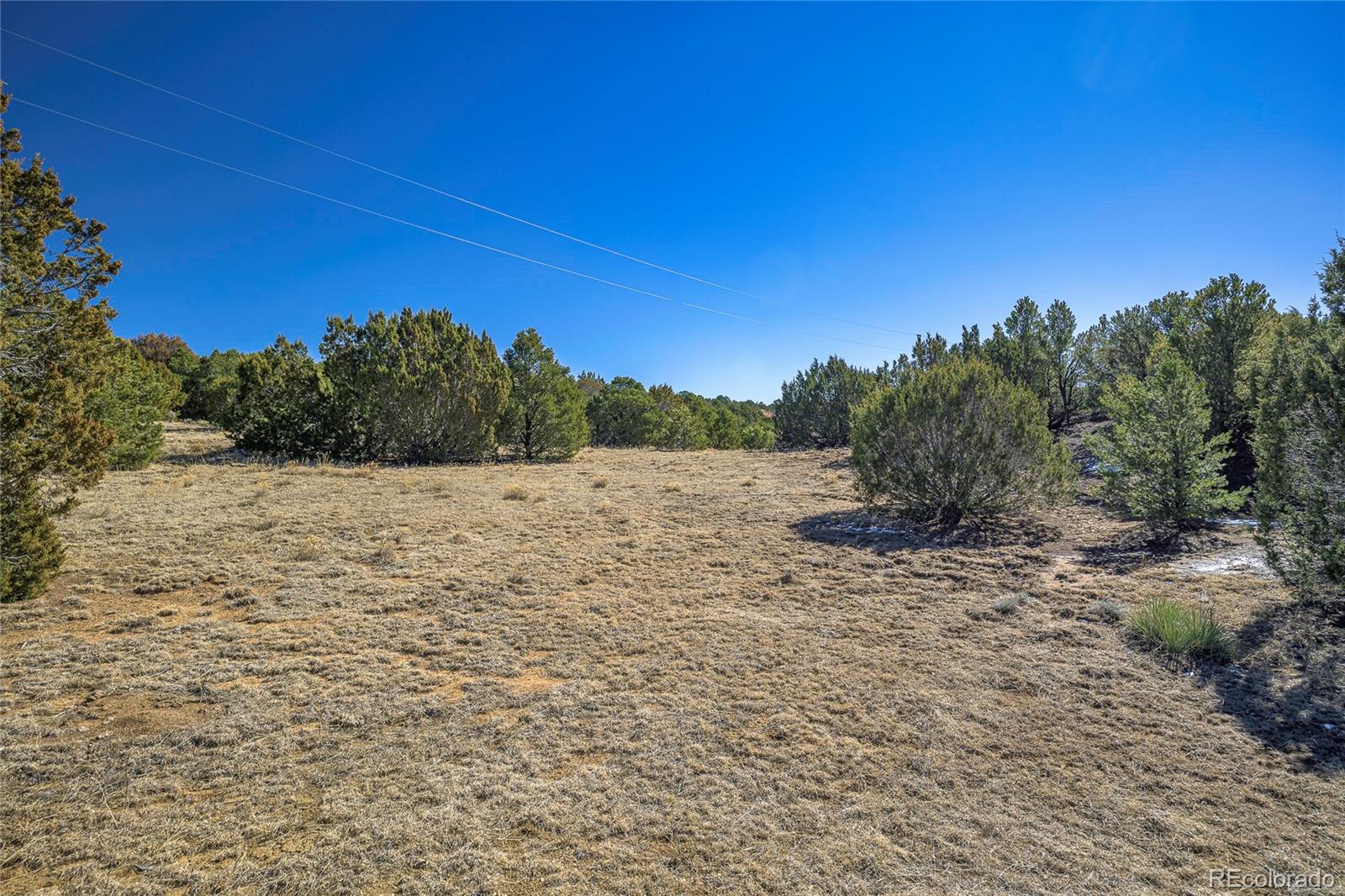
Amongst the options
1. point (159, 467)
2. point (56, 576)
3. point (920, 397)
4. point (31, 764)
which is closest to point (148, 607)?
point (56, 576)

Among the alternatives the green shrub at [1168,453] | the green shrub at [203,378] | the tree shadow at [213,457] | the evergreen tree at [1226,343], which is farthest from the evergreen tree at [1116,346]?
Answer: the green shrub at [203,378]

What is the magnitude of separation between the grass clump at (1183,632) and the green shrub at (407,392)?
68.8 ft

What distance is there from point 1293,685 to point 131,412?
25523mm

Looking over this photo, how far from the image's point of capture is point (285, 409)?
2102cm

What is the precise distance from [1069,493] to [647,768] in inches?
411

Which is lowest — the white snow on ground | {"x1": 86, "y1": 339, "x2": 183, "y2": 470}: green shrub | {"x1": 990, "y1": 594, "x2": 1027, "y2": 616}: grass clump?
{"x1": 990, "y1": 594, "x2": 1027, "y2": 616}: grass clump

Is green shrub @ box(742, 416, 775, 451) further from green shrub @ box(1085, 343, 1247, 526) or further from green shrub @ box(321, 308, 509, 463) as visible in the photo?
green shrub @ box(1085, 343, 1247, 526)

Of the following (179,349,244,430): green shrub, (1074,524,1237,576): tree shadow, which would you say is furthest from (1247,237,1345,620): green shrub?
(179,349,244,430): green shrub

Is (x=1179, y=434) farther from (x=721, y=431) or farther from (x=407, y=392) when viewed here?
(x=721, y=431)

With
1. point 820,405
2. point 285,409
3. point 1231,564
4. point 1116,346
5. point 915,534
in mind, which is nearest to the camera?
point 1231,564

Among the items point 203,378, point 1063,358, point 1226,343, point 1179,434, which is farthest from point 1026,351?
point 203,378

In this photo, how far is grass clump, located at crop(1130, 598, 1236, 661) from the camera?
18.0 feet

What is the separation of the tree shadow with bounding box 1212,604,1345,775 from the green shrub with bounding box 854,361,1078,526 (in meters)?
4.36

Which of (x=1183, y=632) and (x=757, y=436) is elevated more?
(x=757, y=436)
